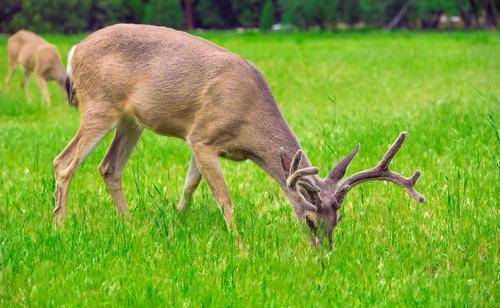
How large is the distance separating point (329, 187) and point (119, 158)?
7.02 ft

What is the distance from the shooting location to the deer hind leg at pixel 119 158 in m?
6.66

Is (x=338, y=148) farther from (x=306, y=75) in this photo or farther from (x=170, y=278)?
(x=306, y=75)

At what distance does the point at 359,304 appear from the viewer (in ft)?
14.3

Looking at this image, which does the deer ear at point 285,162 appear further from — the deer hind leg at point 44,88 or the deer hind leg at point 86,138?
the deer hind leg at point 44,88

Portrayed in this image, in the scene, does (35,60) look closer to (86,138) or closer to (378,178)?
(86,138)

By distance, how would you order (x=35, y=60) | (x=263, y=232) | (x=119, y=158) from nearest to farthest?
1. (x=263, y=232)
2. (x=119, y=158)
3. (x=35, y=60)

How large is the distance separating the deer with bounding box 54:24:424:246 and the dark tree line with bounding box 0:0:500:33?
30.6m

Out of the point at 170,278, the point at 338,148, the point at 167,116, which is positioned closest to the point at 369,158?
the point at 338,148

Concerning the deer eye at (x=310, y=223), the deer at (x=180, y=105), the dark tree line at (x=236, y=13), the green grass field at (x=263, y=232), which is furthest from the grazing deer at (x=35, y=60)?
the dark tree line at (x=236, y=13)

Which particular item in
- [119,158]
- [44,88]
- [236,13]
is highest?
[119,158]

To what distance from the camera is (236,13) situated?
149 feet

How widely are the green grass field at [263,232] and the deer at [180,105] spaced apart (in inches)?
12.3

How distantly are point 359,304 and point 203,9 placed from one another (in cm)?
4068

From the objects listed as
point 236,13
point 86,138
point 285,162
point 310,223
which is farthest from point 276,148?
point 236,13
